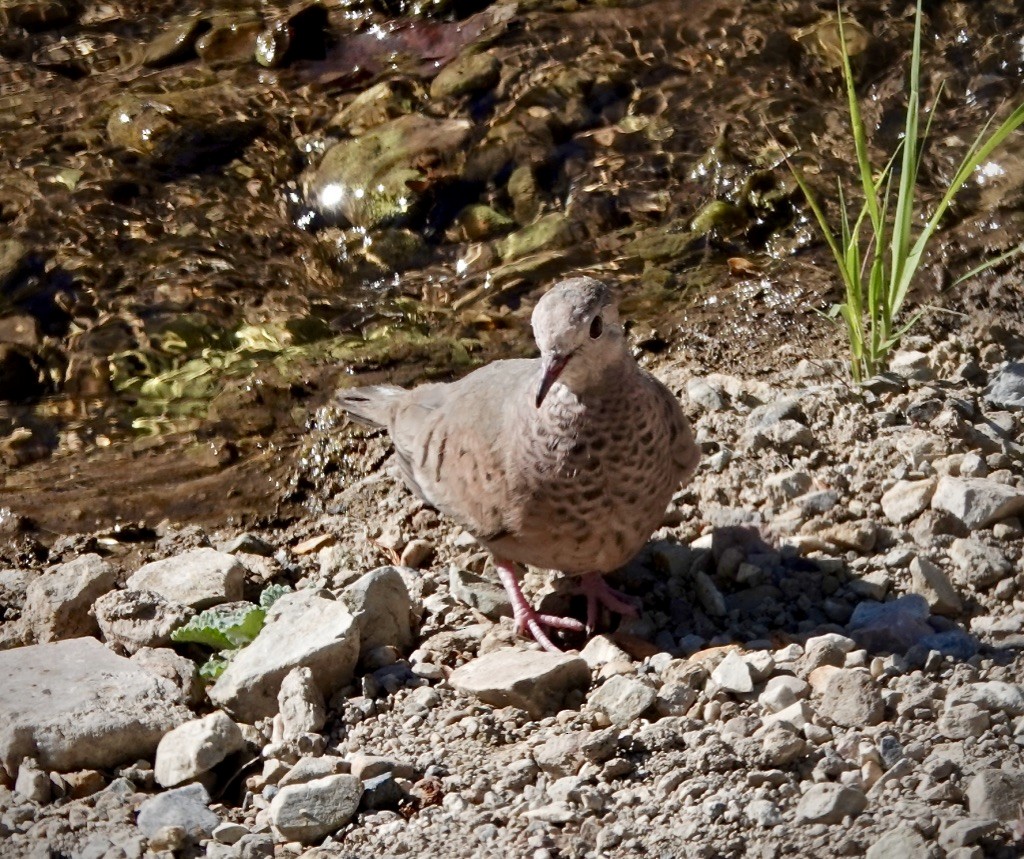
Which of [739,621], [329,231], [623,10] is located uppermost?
[623,10]

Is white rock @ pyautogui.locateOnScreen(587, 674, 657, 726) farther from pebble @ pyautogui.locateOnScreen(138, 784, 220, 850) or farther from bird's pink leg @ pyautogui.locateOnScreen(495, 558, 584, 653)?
pebble @ pyautogui.locateOnScreen(138, 784, 220, 850)

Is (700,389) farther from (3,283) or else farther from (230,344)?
(3,283)

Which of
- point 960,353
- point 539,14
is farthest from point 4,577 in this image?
point 539,14

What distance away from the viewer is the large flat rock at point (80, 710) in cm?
337

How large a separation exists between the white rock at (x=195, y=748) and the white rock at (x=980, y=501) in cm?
209

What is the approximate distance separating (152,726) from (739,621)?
1610 mm

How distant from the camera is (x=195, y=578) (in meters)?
4.21

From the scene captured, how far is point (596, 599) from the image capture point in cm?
392

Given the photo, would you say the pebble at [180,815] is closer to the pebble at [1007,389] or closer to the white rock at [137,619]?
the white rock at [137,619]

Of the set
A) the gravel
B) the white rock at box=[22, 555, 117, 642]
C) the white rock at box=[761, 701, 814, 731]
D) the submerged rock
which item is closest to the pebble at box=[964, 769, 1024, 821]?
the gravel

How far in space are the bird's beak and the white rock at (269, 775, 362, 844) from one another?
1.08 meters

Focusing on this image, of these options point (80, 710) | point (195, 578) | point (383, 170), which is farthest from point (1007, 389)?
point (383, 170)

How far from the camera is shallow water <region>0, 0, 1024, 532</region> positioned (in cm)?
535

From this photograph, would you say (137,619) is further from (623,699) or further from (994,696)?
(994,696)
